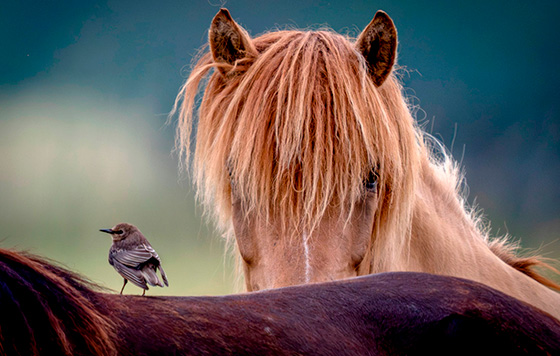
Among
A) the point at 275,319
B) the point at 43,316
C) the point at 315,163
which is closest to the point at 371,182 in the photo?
the point at 315,163

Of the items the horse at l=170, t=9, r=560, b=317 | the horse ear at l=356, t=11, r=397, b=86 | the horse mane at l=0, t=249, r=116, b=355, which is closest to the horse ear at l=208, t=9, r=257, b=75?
the horse at l=170, t=9, r=560, b=317

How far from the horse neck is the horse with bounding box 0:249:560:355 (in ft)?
3.14

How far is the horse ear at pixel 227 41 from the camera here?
160 centimetres

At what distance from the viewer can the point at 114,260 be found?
1.43 metres

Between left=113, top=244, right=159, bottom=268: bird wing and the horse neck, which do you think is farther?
the horse neck

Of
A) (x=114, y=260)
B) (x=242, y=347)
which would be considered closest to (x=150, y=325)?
(x=242, y=347)

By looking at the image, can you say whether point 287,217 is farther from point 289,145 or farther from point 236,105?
point 236,105

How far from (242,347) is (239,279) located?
1316 mm

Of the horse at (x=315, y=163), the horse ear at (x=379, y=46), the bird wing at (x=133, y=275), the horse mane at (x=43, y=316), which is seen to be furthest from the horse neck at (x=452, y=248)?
the horse mane at (x=43, y=316)

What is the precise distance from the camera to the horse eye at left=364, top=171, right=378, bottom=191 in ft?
4.79

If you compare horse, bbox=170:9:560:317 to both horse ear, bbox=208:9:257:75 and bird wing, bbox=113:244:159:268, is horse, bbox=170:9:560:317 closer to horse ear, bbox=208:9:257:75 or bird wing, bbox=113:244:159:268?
horse ear, bbox=208:9:257:75

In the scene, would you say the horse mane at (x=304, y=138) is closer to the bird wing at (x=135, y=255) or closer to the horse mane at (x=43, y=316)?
the bird wing at (x=135, y=255)

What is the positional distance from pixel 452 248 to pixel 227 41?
3.57 ft

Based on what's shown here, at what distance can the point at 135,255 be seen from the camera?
1361 millimetres
